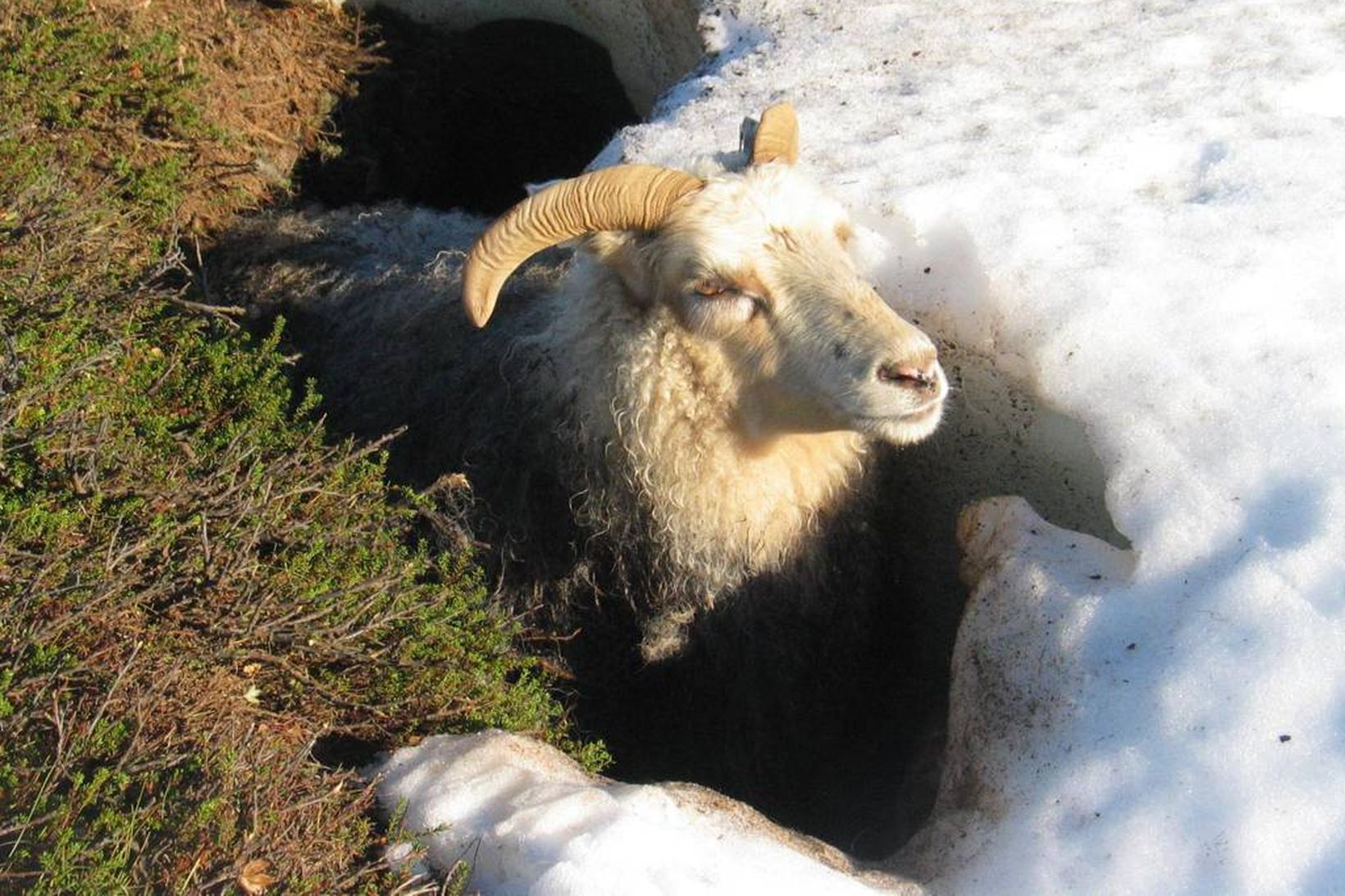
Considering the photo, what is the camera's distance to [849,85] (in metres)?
5.38

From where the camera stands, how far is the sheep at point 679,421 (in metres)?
3.64

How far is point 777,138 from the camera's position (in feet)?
13.5

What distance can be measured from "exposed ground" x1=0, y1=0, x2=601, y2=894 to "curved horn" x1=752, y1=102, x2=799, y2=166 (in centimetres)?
159

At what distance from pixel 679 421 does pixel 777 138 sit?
103 cm

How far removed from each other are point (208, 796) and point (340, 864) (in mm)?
319

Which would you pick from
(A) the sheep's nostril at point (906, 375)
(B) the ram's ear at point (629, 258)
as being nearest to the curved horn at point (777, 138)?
(B) the ram's ear at point (629, 258)

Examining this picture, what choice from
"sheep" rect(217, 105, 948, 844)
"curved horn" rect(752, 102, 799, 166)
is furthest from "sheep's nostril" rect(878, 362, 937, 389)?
"curved horn" rect(752, 102, 799, 166)

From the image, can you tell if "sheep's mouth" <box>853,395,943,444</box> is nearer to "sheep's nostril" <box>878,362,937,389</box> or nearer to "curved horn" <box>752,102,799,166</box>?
"sheep's nostril" <box>878,362,937,389</box>

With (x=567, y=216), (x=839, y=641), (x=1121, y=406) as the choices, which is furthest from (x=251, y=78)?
(x=1121, y=406)

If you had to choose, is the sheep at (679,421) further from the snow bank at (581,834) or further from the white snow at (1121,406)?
the snow bank at (581,834)

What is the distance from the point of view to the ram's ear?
3814 millimetres

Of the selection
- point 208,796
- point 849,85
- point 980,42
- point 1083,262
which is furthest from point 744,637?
point 980,42

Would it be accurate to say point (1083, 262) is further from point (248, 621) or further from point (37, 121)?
point (37, 121)

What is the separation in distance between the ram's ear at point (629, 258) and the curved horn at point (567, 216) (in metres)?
0.05
